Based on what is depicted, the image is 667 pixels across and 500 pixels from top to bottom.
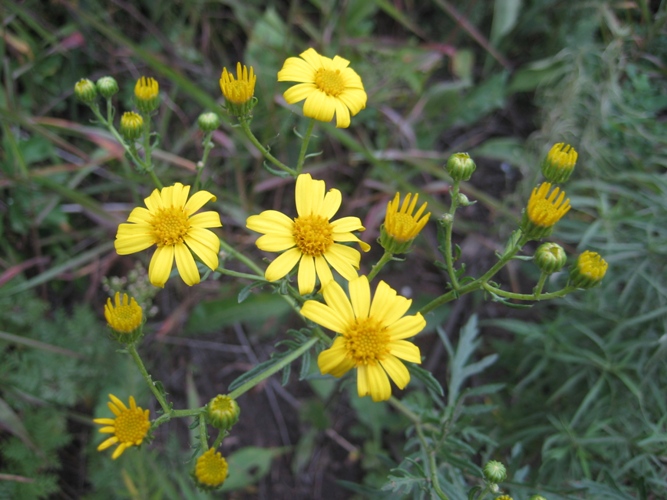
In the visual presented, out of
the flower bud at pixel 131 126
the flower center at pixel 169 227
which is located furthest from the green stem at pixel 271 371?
the flower bud at pixel 131 126

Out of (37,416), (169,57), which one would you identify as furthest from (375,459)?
(169,57)

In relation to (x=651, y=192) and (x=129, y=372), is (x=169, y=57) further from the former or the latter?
(x=651, y=192)

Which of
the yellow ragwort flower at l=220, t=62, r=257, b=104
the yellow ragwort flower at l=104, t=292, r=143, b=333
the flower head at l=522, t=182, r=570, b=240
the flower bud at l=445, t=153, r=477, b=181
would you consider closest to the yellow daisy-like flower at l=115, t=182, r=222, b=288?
the yellow ragwort flower at l=104, t=292, r=143, b=333

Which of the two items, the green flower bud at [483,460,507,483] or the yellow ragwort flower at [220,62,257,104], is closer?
the green flower bud at [483,460,507,483]

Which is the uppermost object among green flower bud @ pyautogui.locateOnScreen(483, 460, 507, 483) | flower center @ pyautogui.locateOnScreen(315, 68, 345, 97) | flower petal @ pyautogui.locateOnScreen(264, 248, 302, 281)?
flower center @ pyautogui.locateOnScreen(315, 68, 345, 97)

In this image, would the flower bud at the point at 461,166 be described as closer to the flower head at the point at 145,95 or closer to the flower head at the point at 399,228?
the flower head at the point at 399,228

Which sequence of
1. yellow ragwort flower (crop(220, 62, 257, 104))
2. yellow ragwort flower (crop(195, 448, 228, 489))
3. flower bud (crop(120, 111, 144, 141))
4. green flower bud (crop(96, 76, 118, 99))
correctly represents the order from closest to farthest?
1. yellow ragwort flower (crop(195, 448, 228, 489))
2. yellow ragwort flower (crop(220, 62, 257, 104))
3. flower bud (crop(120, 111, 144, 141))
4. green flower bud (crop(96, 76, 118, 99))

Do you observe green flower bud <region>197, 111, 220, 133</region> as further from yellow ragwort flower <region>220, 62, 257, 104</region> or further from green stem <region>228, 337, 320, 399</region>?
green stem <region>228, 337, 320, 399</region>

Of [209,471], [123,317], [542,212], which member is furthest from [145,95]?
[542,212]

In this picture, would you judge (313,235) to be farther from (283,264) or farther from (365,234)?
(365,234)
